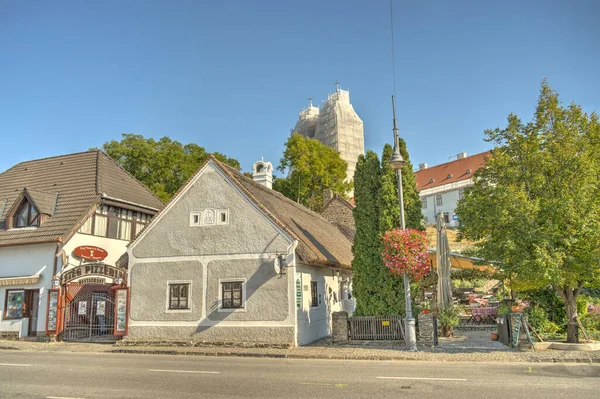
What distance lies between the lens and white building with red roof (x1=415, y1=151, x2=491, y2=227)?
69.9 metres

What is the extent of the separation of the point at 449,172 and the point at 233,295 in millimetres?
61376

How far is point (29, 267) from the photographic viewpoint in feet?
69.9

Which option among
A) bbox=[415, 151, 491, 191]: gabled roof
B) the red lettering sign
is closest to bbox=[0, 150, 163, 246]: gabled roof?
the red lettering sign

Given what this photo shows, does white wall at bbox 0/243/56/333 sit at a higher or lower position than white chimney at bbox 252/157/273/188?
lower

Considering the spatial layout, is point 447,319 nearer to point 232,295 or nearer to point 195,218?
point 232,295

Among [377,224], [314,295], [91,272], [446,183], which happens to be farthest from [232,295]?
[446,183]

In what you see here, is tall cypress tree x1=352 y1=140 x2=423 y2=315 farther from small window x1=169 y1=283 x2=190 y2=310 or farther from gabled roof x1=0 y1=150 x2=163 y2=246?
gabled roof x1=0 y1=150 x2=163 y2=246

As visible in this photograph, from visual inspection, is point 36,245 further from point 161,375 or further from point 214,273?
point 161,375

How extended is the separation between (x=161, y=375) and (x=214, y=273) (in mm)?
7515

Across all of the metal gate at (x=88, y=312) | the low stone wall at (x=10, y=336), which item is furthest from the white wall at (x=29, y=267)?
the metal gate at (x=88, y=312)

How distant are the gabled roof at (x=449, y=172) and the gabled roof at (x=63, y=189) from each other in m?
53.2

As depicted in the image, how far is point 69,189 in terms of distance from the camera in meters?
24.2

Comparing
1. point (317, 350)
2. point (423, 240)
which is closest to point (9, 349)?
point (317, 350)

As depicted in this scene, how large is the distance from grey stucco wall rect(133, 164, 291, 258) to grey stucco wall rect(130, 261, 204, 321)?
21.1 inches
